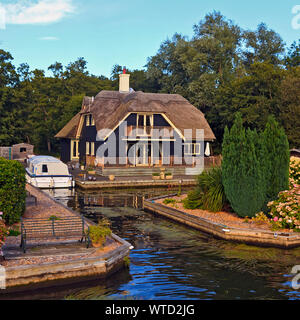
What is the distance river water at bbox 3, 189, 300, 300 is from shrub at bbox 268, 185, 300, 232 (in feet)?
4.96

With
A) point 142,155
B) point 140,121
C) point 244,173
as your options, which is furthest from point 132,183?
point 244,173

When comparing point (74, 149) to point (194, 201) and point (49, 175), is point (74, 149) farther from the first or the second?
point (194, 201)

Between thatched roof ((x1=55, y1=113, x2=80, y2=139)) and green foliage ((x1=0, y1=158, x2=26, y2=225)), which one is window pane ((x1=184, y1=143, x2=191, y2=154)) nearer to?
thatched roof ((x1=55, y1=113, x2=80, y2=139))

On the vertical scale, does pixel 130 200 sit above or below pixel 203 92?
below

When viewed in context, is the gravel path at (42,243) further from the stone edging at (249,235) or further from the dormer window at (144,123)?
the dormer window at (144,123)

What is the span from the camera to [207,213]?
22.3 metres

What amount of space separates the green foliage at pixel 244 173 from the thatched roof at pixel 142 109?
22380mm

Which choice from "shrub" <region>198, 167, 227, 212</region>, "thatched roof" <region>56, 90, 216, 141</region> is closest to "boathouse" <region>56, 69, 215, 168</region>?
"thatched roof" <region>56, 90, 216, 141</region>

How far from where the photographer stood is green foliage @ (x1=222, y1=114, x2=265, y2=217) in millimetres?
20406

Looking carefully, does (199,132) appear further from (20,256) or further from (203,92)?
(20,256)

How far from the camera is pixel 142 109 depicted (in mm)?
43688

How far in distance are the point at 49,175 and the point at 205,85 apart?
101 feet

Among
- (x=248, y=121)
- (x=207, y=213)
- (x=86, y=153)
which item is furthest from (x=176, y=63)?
(x=207, y=213)

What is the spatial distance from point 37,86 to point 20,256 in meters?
69.7
